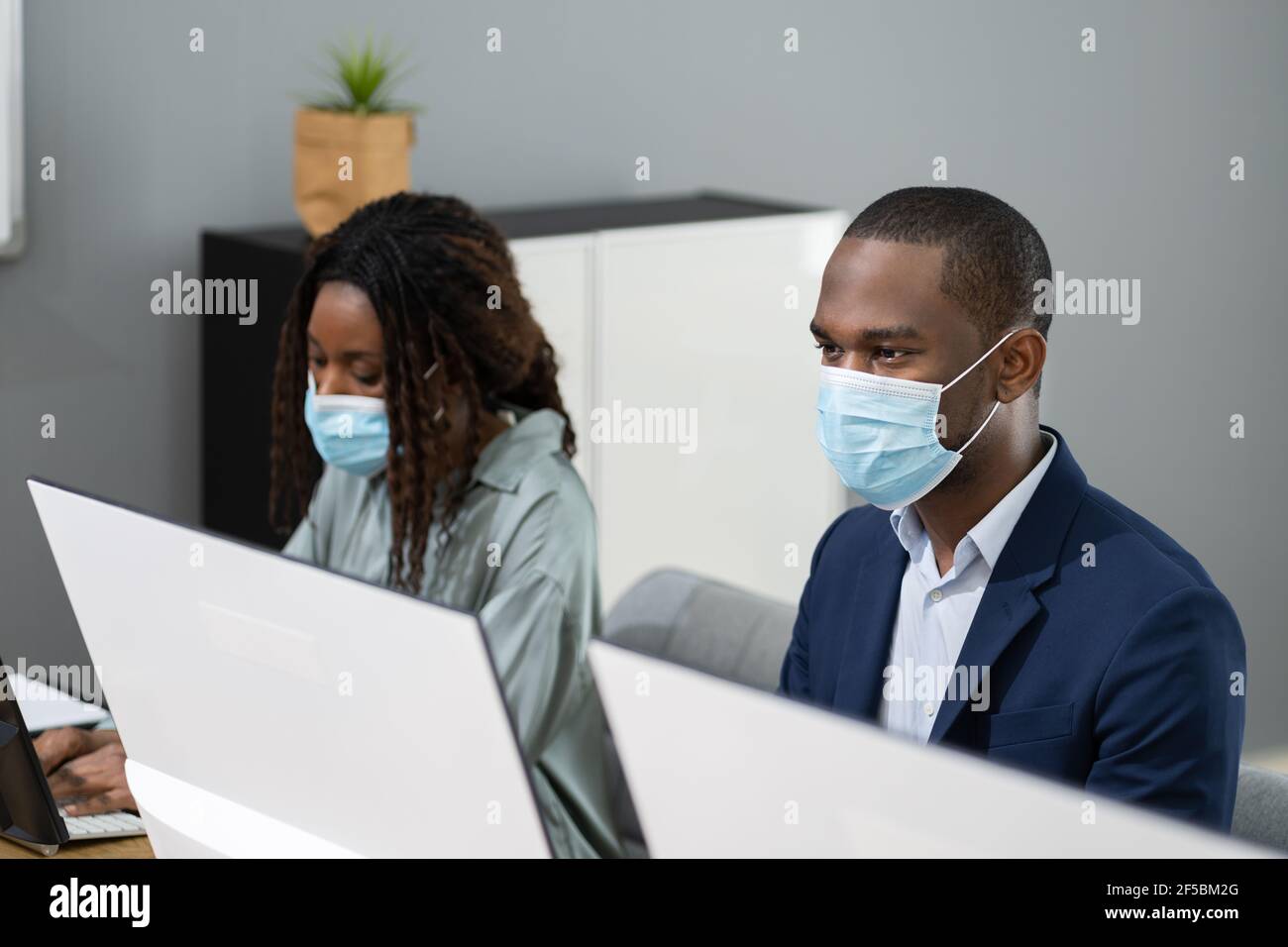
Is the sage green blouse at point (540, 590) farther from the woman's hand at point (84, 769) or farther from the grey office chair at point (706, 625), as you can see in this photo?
the woman's hand at point (84, 769)

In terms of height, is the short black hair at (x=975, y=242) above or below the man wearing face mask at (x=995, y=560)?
above

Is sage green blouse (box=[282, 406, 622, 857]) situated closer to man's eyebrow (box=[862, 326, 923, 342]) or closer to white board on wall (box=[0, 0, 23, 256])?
man's eyebrow (box=[862, 326, 923, 342])

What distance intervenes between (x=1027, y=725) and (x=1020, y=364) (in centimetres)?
34

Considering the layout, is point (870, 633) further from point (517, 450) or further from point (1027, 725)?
point (517, 450)

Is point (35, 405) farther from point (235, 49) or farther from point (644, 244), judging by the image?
point (644, 244)

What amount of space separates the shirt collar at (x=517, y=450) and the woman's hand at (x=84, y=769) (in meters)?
0.60

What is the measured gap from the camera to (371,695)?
965mm

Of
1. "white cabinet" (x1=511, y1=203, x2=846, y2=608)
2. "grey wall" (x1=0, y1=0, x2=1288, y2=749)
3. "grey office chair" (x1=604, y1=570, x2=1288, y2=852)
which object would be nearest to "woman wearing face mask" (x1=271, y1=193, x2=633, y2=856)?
"grey office chair" (x1=604, y1=570, x2=1288, y2=852)

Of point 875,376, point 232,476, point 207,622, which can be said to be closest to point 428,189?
point 232,476

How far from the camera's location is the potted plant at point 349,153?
3.16m

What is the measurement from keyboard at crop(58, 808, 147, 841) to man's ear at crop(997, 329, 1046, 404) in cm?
96

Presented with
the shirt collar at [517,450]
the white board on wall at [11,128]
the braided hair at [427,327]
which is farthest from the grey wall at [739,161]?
the shirt collar at [517,450]

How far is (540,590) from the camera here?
2.10 m

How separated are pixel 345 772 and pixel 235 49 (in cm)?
263
